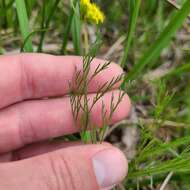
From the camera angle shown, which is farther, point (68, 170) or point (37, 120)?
point (37, 120)

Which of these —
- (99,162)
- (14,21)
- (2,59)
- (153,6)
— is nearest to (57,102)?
(2,59)

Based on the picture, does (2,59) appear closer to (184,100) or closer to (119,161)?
(119,161)

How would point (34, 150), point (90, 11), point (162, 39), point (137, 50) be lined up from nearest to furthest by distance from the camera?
point (90, 11)
point (162, 39)
point (34, 150)
point (137, 50)

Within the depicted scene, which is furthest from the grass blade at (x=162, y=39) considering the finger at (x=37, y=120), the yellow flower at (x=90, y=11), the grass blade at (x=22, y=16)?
the grass blade at (x=22, y=16)

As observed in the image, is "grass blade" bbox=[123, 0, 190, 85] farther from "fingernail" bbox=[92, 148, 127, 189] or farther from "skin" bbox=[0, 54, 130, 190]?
"fingernail" bbox=[92, 148, 127, 189]

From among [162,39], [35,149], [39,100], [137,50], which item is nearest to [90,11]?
[162,39]

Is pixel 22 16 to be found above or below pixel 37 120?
above

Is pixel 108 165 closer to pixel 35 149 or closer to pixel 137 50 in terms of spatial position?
pixel 35 149
